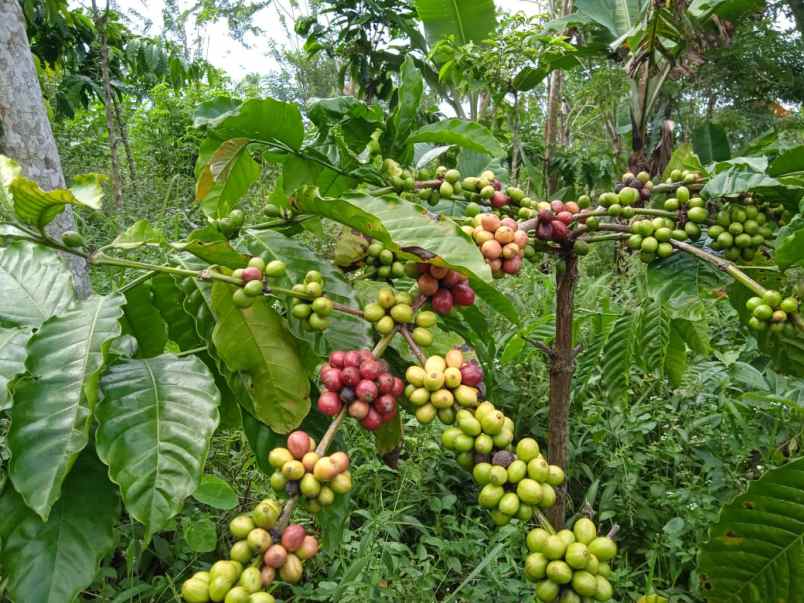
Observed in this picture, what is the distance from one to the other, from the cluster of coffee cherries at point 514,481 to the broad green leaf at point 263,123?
Result: 22.7 inches

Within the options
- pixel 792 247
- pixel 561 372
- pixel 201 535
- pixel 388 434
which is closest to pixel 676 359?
pixel 561 372

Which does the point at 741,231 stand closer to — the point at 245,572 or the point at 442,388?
the point at 442,388

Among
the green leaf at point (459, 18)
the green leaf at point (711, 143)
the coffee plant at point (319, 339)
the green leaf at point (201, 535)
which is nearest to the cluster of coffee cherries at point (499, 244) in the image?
the coffee plant at point (319, 339)

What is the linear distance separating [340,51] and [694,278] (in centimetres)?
498

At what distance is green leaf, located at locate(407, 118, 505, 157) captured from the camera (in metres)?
0.96

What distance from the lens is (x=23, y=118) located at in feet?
7.97

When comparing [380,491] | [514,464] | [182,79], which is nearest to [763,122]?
[182,79]

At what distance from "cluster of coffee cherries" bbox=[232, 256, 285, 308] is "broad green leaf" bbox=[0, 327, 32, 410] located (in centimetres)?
23

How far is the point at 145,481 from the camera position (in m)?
0.59

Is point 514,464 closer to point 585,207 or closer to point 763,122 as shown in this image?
point 585,207

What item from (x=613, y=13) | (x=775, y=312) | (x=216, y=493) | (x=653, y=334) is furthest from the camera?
(x=613, y=13)

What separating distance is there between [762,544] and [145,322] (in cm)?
85

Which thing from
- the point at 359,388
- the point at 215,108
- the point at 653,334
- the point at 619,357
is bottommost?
the point at 619,357

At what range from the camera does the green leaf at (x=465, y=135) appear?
3.14 ft
